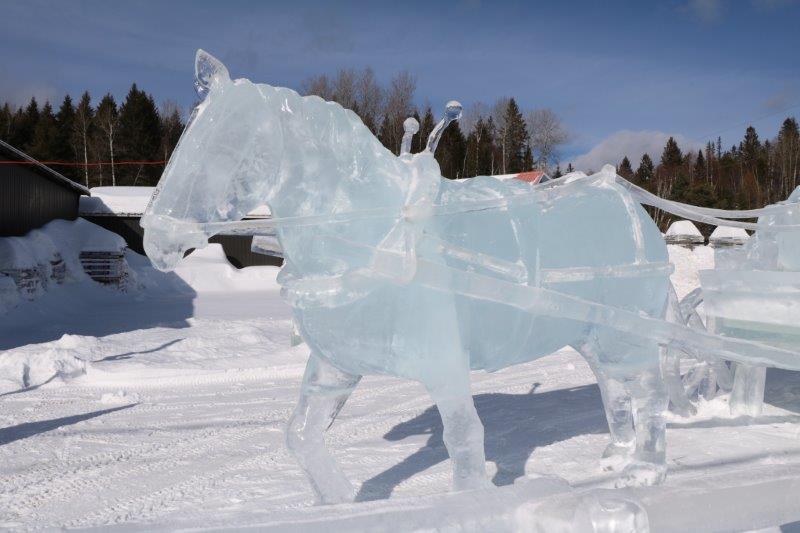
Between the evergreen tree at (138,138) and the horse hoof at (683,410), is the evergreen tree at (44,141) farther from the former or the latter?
the horse hoof at (683,410)

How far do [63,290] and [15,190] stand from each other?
8.75 ft

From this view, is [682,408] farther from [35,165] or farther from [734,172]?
[734,172]

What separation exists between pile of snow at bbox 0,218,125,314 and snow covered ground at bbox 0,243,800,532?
5.05 meters

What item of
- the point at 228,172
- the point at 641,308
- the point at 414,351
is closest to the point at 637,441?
the point at 641,308

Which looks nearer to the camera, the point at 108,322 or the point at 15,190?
the point at 108,322

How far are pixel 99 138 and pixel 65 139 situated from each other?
1.76 m

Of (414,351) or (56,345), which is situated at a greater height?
→ (414,351)

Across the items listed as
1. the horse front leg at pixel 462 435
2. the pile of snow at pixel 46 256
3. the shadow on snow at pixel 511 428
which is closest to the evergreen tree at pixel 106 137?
the pile of snow at pixel 46 256

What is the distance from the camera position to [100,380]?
5844mm

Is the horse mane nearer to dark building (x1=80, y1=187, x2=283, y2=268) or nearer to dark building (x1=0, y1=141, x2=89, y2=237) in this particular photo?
dark building (x1=0, y1=141, x2=89, y2=237)

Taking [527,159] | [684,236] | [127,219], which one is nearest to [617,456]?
[684,236]

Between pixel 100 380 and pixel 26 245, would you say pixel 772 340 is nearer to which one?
pixel 100 380

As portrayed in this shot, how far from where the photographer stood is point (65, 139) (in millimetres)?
32906

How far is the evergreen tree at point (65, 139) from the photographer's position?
31594 millimetres
